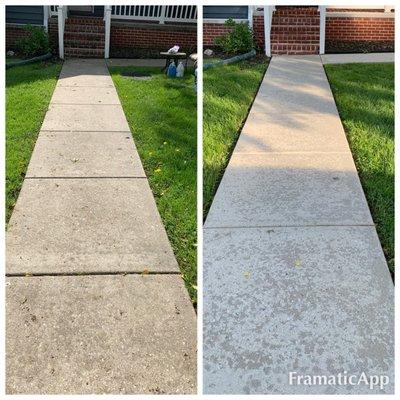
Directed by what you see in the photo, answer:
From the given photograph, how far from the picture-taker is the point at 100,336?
8.31ft

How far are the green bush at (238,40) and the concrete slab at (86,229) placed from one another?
5520 millimetres

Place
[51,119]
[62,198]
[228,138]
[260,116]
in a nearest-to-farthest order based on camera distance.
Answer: [62,198] → [228,138] → [260,116] → [51,119]

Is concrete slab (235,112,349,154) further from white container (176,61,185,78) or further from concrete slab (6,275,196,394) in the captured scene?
white container (176,61,185,78)

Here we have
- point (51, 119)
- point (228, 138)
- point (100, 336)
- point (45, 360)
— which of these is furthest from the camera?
point (51, 119)

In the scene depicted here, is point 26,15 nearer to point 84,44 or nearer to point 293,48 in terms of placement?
point 84,44

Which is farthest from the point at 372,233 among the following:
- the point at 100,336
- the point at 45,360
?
the point at 45,360

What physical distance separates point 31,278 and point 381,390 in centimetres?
200

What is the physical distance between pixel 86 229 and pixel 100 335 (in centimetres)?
116

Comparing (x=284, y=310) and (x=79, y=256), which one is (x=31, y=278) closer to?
(x=79, y=256)

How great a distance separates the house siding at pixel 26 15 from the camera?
1172cm

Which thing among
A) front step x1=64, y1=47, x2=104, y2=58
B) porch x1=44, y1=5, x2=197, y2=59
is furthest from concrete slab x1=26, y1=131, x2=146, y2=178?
porch x1=44, y1=5, x2=197, y2=59

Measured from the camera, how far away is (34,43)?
1088 cm

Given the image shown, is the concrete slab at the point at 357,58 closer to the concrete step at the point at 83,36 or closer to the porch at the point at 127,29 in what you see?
the porch at the point at 127,29

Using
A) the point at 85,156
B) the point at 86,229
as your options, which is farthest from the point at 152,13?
the point at 86,229
